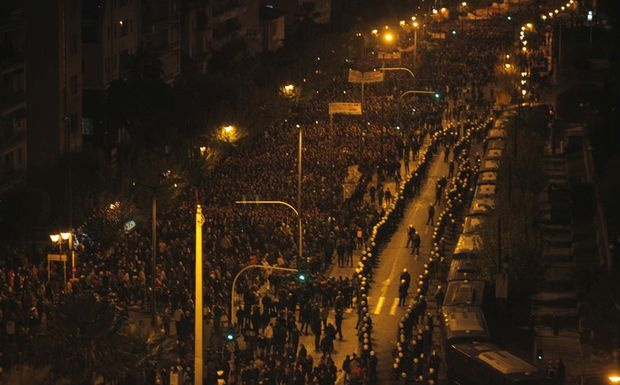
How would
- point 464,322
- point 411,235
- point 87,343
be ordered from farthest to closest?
point 411,235
point 464,322
point 87,343

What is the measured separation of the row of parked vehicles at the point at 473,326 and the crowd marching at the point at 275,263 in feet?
2.46

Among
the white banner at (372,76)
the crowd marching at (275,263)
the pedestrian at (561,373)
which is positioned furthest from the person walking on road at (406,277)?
the white banner at (372,76)

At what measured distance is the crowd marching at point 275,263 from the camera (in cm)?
4834

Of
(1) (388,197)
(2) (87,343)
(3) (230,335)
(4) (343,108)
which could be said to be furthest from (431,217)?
(2) (87,343)

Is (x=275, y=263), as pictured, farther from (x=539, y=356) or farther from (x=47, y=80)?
(x=47, y=80)

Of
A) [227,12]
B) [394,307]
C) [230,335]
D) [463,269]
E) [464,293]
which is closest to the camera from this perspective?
[230,335]

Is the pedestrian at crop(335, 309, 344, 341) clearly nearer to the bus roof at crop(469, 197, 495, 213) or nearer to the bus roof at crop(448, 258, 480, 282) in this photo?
the bus roof at crop(448, 258, 480, 282)

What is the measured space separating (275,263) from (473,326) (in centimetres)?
1032

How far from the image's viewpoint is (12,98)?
7644 centimetres

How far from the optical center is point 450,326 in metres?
50.6

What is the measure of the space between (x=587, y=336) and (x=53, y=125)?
34.2m

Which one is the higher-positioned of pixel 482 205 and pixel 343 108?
pixel 343 108

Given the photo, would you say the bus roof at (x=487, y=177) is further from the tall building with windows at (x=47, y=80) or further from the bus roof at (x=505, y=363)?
the bus roof at (x=505, y=363)

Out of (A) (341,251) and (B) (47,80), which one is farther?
(B) (47,80)
